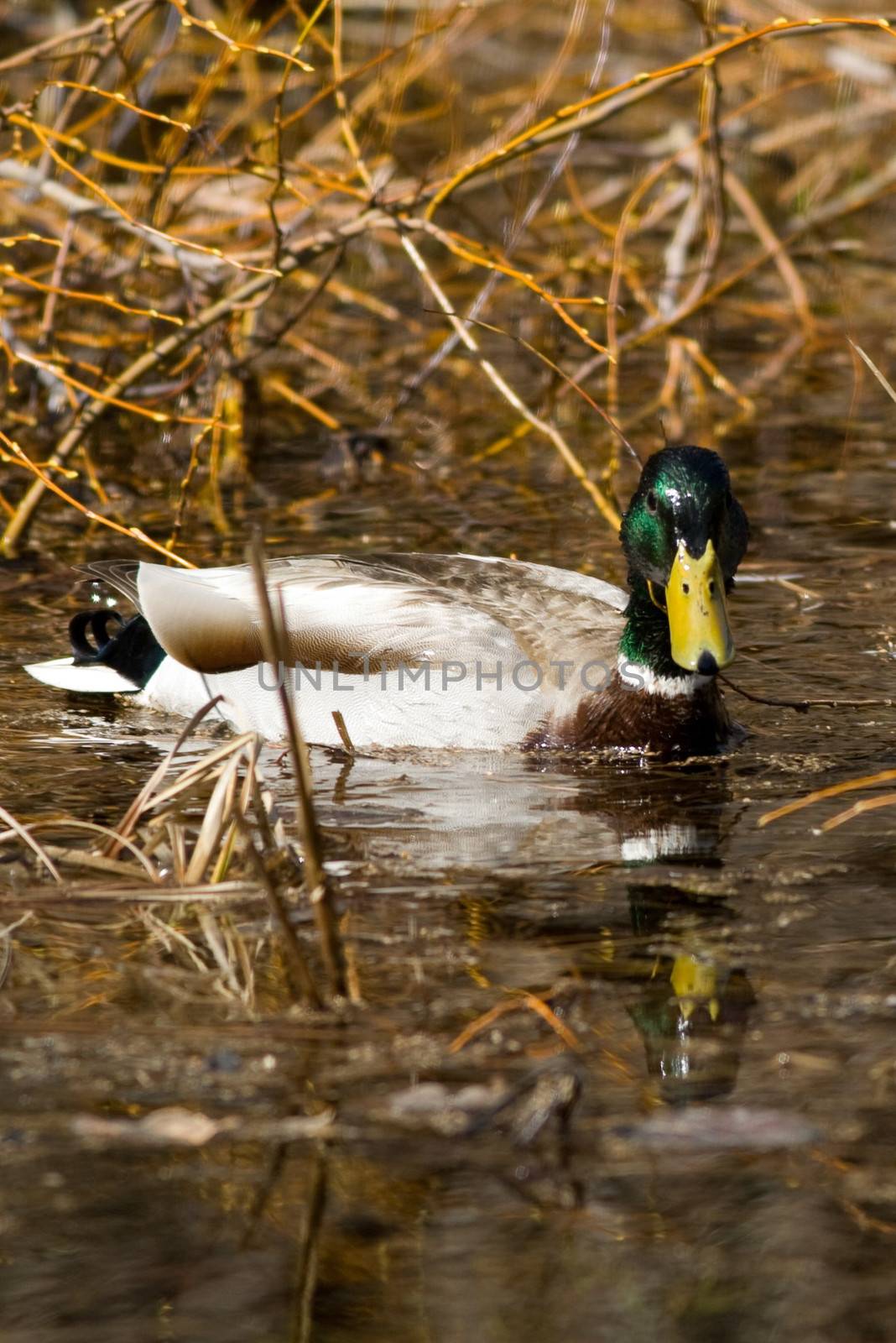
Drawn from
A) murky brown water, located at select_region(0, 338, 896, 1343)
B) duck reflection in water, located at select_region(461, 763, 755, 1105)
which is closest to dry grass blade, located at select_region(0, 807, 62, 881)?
murky brown water, located at select_region(0, 338, 896, 1343)

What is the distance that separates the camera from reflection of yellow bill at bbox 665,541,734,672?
494cm

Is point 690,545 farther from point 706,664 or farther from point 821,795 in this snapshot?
point 821,795

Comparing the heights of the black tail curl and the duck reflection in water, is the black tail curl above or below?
above

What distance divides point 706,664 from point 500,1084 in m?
1.89

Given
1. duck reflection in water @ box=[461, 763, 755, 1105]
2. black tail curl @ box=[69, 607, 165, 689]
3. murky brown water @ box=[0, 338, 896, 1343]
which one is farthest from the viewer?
black tail curl @ box=[69, 607, 165, 689]

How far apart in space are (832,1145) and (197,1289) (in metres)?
0.99

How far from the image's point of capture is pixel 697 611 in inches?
196

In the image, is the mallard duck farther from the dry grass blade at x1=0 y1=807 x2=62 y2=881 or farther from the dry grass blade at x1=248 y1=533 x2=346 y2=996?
the dry grass blade at x1=248 y1=533 x2=346 y2=996

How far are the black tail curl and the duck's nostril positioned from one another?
67.9 inches

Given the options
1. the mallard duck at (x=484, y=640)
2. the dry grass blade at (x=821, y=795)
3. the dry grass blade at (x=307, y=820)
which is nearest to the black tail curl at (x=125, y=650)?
the mallard duck at (x=484, y=640)

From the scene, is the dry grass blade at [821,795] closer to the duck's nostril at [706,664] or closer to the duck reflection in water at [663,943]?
the duck reflection in water at [663,943]

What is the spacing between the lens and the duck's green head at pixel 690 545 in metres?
4.96

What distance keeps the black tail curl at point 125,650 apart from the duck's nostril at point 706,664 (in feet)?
5.66

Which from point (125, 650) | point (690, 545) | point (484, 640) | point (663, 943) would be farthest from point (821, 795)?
point (125, 650)
